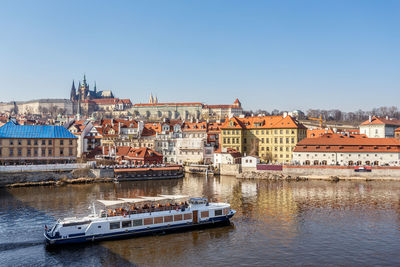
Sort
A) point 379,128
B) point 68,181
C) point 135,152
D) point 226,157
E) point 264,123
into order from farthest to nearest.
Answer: point 379,128 → point 264,123 → point 226,157 → point 135,152 → point 68,181

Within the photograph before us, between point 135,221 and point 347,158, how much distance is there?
191ft

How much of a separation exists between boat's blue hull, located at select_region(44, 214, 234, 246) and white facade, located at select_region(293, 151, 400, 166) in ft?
155

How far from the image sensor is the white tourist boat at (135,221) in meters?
34.0

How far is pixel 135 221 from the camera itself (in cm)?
3672

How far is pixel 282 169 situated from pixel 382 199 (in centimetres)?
2903

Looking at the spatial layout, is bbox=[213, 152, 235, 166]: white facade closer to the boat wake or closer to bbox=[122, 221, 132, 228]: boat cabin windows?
bbox=[122, 221, 132, 228]: boat cabin windows

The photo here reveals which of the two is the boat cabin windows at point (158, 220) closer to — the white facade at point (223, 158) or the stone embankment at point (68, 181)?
the stone embankment at point (68, 181)

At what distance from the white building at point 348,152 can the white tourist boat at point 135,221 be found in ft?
155

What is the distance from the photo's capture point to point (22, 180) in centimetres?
6819

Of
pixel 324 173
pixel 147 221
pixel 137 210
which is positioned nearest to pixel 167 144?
pixel 324 173

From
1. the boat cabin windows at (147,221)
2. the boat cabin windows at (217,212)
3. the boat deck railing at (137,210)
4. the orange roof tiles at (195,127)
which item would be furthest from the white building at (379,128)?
the boat cabin windows at (147,221)

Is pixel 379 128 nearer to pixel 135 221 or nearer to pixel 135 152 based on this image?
pixel 135 152

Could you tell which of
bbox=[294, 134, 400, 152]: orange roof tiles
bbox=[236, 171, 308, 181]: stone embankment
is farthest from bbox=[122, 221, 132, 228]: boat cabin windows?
bbox=[294, 134, 400, 152]: orange roof tiles

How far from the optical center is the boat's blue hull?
1319 inches
